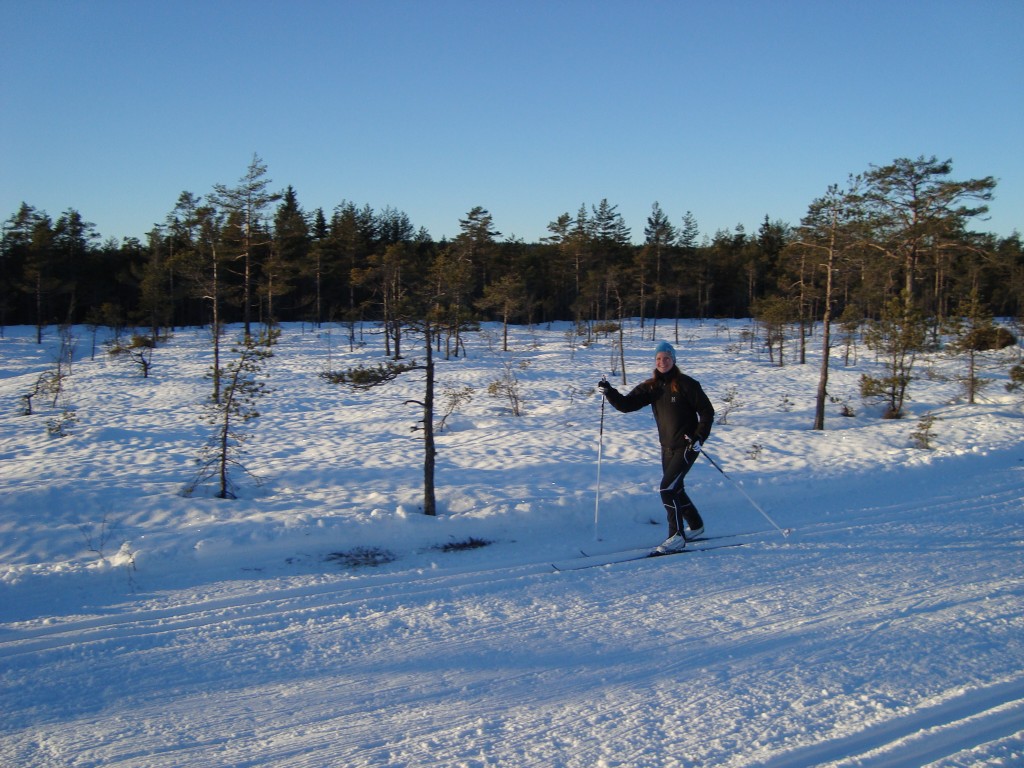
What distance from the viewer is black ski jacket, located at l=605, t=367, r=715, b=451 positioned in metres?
7.04

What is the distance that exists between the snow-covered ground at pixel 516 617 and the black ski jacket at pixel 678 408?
1.28 meters

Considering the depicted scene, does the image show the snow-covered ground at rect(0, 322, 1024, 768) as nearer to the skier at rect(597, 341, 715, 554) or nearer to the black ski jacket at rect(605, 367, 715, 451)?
the skier at rect(597, 341, 715, 554)

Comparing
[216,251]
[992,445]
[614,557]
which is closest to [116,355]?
[216,251]

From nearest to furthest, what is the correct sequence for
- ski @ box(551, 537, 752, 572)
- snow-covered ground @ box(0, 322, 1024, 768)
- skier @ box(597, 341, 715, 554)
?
snow-covered ground @ box(0, 322, 1024, 768) < ski @ box(551, 537, 752, 572) < skier @ box(597, 341, 715, 554)

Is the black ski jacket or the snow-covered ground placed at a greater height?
the black ski jacket

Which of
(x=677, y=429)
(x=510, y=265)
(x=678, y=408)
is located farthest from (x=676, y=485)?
(x=510, y=265)

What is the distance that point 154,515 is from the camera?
7.96 metres

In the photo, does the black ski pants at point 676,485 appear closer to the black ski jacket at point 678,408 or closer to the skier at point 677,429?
the skier at point 677,429

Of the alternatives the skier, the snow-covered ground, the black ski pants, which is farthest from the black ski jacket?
the snow-covered ground

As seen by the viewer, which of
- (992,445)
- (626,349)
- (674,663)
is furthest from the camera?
(626,349)

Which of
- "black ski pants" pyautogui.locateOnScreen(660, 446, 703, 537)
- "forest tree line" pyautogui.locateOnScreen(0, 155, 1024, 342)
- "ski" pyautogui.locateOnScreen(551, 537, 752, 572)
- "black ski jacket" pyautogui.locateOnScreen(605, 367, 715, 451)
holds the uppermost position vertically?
"forest tree line" pyautogui.locateOnScreen(0, 155, 1024, 342)

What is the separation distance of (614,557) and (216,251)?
89.1ft

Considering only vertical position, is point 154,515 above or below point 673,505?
below

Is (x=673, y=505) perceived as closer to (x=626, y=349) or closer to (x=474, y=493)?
(x=474, y=493)
